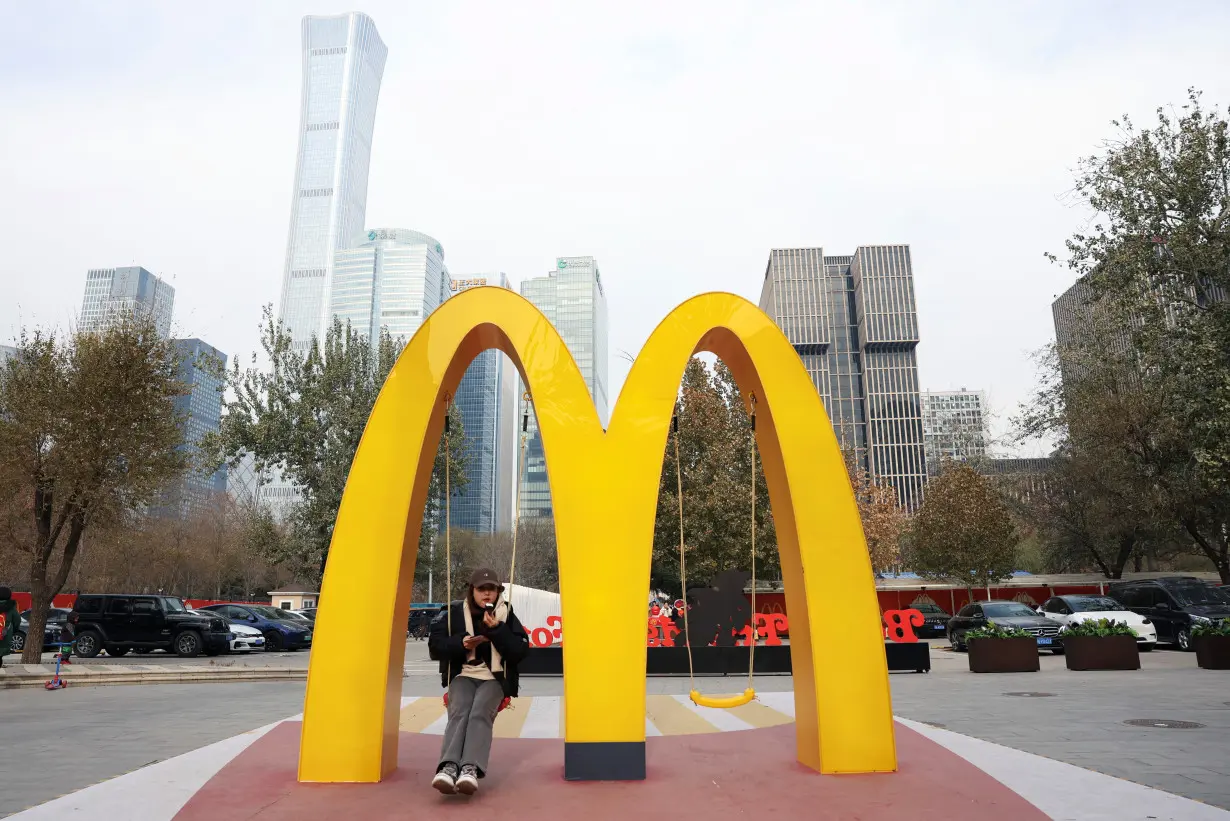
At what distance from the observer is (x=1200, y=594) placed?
19734mm

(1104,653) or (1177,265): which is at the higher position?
(1177,265)

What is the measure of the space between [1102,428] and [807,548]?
25573 millimetres

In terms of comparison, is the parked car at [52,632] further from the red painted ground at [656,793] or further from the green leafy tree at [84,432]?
the red painted ground at [656,793]

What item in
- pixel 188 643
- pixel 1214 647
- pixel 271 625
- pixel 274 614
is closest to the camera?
pixel 1214 647

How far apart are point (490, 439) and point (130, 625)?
97156mm

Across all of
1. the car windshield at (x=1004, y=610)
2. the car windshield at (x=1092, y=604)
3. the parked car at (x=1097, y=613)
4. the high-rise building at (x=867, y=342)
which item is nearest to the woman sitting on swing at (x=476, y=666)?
the parked car at (x=1097, y=613)

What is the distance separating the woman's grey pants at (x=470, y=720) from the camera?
5047 millimetres

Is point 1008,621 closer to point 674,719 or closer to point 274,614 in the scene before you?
point 674,719

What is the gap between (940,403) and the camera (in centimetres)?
11981

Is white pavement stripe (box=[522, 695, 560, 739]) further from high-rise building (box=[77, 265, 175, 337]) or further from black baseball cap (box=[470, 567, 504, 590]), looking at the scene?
high-rise building (box=[77, 265, 175, 337])

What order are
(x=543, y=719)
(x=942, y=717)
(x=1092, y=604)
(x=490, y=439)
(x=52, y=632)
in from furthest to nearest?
1. (x=490, y=439)
2. (x=52, y=632)
3. (x=1092, y=604)
4. (x=942, y=717)
5. (x=543, y=719)

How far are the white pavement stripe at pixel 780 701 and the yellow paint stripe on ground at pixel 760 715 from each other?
106mm

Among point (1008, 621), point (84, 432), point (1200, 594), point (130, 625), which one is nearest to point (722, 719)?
point (1008, 621)

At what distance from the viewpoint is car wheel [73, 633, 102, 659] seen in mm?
21062
